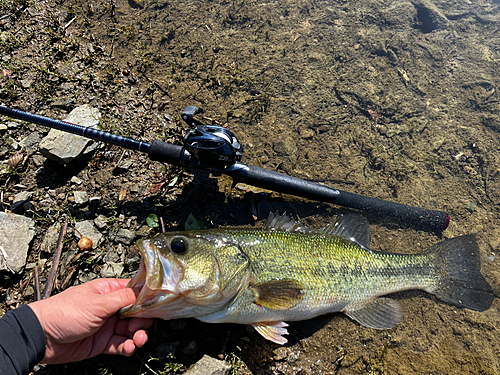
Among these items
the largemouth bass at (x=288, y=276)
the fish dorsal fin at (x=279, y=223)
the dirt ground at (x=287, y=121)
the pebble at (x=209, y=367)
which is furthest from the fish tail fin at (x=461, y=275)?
the pebble at (x=209, y=367)

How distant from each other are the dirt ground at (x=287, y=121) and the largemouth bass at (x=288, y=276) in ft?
1.31

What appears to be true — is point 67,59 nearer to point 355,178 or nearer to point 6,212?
point 6,212

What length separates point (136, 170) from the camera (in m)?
4.15

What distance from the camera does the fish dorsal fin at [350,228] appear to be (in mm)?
3727

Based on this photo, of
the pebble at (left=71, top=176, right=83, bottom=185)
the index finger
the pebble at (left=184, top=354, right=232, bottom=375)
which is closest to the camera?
the index finger

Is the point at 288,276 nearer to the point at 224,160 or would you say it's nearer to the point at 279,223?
the point at 279,223

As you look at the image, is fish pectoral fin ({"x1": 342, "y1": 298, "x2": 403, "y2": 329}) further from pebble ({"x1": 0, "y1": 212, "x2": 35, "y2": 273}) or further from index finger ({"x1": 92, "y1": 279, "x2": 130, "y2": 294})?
pebble ({"x1": 0, "y1": 212, "x2": 35, "y2": 273})

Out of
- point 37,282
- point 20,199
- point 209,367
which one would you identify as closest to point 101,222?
point 37,282

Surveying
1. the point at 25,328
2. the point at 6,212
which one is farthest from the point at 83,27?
the point at 25,328

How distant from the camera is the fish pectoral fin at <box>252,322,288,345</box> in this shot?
3.05 metres

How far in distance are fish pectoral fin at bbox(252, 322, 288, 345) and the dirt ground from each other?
0.41 meters

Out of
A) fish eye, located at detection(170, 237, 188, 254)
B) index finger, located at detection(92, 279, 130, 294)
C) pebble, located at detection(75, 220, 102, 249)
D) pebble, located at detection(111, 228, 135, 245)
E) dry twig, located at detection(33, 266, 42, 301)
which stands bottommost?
dry twig, located at detection(33, 266, 42, 301)

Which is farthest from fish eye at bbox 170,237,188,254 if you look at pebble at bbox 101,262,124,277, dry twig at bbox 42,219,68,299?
dry twig at bbox 42,219,68,299

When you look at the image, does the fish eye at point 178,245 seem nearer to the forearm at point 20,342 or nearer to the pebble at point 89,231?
the forearm at point 20,342
